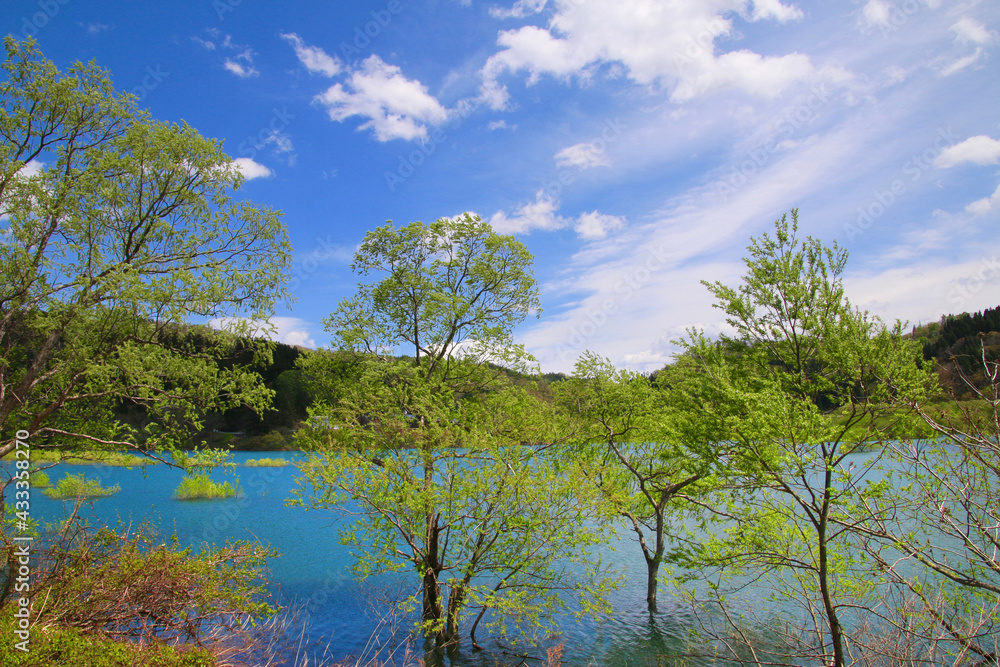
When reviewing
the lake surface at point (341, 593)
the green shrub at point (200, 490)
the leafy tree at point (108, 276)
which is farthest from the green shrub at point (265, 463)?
the leafy tree at point (108, 276)

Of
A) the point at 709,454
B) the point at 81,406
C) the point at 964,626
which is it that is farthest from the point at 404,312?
the point at 964,626

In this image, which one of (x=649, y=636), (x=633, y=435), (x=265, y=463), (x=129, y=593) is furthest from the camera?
(x=265, y=463)

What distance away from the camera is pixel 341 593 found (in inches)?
650

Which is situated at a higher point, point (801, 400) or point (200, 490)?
point (801, 400)

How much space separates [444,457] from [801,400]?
6980 millimetres

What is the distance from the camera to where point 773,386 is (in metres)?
8.48

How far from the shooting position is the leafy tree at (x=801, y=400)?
25.2 feet

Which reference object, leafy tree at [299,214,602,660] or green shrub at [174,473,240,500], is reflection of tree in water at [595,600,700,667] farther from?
green shrub at [174,473,240,500]

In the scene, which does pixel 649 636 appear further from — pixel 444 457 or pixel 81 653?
pixel 81 653

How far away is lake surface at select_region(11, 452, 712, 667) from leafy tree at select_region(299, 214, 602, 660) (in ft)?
4.02

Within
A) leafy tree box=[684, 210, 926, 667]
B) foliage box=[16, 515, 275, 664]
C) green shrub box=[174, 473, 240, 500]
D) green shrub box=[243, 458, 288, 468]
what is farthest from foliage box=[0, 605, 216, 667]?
green shrub box=[243, 458, 288, 468]

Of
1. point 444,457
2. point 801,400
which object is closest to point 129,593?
point 444,457

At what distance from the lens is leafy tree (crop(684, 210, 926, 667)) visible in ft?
25.2

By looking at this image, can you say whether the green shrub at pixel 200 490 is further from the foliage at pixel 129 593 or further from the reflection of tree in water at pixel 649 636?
the reflection of tree in water at pixel 649 636
